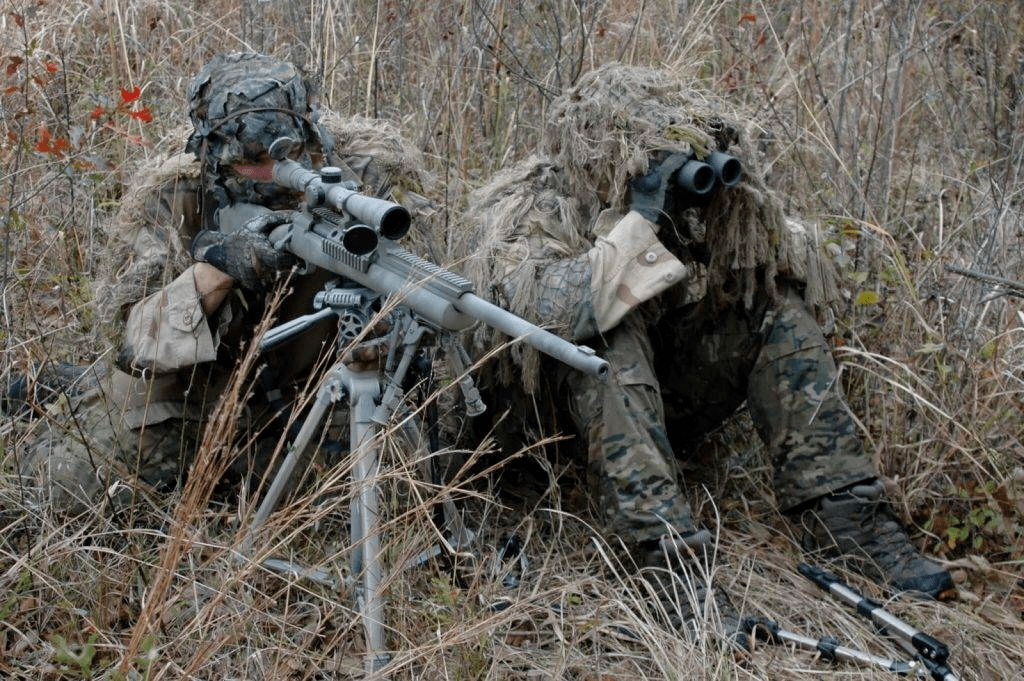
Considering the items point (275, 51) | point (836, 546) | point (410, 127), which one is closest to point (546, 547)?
point (836, 546)

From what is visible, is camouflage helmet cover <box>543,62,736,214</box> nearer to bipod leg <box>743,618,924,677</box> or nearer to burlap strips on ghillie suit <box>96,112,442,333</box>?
burlap strips on ghillie suit <box>96,112,442,333</box>

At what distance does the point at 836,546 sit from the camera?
2.96 meters

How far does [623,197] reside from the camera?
111 inches

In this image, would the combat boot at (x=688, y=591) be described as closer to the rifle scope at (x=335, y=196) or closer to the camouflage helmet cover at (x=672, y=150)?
the camouflage helmet cover at (x=672, y=150)

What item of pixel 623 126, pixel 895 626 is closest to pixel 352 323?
pixel 623 126

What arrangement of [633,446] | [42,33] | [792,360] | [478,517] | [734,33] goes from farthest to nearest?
[734,33], [42,33], [478,517], [792,360], [633,446]

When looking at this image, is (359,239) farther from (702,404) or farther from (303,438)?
(702,404)

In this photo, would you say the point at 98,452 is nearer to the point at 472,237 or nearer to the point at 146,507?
the point at 146,507

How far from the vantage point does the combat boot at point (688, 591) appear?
2.58 meters

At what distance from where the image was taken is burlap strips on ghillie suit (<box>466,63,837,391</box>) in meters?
2.77

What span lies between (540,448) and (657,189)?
2.61 feet

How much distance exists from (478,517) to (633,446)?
0.60 metres

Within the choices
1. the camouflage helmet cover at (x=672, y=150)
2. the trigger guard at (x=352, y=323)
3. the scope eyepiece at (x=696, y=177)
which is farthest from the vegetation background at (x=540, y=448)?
the scope eyepiece at (x=696, y=177)

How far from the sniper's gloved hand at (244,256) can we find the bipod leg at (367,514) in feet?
1.15
